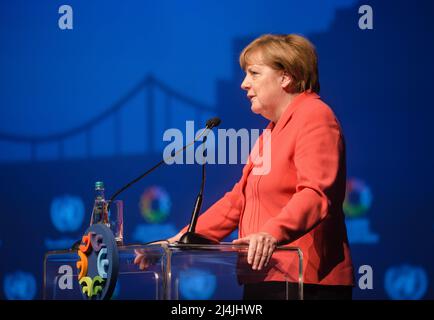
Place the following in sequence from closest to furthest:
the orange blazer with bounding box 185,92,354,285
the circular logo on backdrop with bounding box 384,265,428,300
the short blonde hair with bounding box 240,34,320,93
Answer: the orange blazer with bounding box 185,92,354,285 < the short blonde hair with bounding box 240,34,320,93 < the circular logo on backdrop with bounding box 384,265,428,300

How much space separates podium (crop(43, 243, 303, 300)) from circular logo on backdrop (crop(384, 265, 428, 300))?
1769 mm

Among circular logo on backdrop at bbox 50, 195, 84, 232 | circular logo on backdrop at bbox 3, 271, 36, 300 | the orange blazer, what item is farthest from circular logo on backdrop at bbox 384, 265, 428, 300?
circular logo on backdrop at bbox 3, 271, 36, 300

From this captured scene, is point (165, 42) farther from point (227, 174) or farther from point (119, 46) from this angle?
point (227, 174)

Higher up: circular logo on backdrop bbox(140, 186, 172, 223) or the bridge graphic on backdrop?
the bridge graphic on backdrop

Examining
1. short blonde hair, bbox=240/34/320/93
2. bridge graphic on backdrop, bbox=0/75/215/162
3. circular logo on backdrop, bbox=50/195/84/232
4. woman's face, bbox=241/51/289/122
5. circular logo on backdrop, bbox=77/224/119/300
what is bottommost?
circular logo on backdrop, bbox=50/195/84/232

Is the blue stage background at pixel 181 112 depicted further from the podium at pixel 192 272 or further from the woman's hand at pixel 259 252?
the woman's hand at pixel 259 252

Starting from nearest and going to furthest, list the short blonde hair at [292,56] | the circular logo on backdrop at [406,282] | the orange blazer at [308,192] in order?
1. the orange blazer at [308,192]
2. the short blonde hair at [292,56]
3. the circular logo on backdrop at [406,282]

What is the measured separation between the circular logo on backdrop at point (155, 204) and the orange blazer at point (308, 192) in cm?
110

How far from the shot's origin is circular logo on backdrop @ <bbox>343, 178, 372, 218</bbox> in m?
3.63

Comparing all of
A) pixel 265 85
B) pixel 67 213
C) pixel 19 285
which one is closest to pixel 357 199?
pixel 265 85

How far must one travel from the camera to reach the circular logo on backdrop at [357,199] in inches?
143

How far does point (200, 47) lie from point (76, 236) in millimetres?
1105

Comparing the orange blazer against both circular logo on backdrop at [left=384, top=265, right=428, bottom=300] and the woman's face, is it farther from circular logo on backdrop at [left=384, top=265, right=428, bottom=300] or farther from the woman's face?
circular logo on backdrop at [left=384, top=265, right=428, bottom=300]

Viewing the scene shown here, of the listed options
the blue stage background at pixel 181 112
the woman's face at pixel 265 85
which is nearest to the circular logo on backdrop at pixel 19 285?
the blue stage background at pixel 181 112
